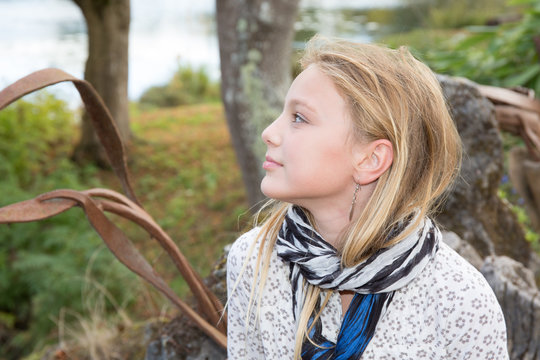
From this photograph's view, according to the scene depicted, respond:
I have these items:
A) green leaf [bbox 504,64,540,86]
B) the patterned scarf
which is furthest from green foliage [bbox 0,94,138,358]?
green leaf [bbox 504,64,540,86]

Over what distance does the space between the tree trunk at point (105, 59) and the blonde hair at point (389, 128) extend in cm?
557

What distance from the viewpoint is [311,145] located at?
1485 mm

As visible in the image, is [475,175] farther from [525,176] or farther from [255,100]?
[255,100]

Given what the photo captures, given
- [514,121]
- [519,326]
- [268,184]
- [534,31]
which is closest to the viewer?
[268,184]

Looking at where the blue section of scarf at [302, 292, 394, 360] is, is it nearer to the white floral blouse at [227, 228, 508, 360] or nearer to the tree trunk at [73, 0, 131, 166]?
the white floral blouse at [227, 228, 508, 360]

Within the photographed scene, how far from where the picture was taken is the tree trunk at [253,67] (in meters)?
3.91

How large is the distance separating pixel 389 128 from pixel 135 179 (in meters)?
5.71

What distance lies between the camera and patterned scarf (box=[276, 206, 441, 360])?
1.48 metres

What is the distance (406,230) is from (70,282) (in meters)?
3.28

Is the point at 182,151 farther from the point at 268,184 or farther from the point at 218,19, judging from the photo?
the point at 268,184

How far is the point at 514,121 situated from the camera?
8.66 feet

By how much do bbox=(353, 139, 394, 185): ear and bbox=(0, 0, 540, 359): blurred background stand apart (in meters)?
0.51

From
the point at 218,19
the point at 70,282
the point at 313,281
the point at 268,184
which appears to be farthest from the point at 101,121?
the point at 70,282

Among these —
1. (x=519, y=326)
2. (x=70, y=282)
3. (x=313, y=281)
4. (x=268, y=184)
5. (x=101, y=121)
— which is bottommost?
(x=70, y=282)
